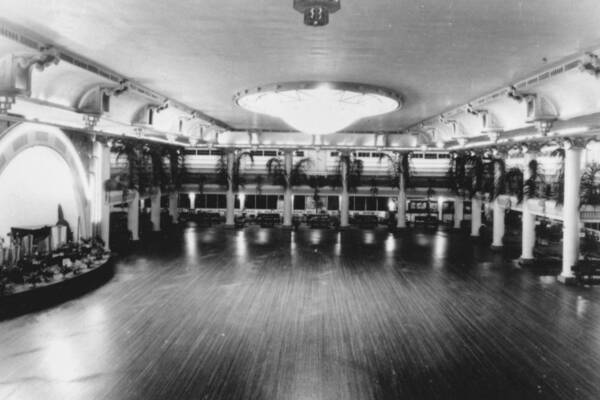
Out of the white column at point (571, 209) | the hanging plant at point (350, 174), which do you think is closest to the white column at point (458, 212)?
the hanging plant at point (350, 174)

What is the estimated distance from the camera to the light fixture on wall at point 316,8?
3.56 m

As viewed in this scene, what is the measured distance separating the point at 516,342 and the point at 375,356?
245 cm

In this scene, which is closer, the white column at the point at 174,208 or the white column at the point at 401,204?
the white column at the point at 401,204

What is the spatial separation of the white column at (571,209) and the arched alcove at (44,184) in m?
13.1

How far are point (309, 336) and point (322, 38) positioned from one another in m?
4.51

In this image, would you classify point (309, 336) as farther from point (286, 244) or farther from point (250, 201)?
point (250, 201)

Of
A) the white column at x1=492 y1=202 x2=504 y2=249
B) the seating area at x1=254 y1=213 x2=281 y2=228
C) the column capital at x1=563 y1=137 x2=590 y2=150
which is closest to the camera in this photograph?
the column capital at x1=563 y1=137 x2=590 y2=150

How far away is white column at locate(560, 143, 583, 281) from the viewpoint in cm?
1151

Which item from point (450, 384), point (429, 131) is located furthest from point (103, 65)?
point (429, 131)

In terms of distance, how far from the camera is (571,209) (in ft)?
38.2

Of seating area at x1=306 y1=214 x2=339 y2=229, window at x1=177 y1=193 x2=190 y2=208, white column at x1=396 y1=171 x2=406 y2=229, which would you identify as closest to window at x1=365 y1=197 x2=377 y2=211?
white column at x1=396 y1=171 x2=406 y2=229

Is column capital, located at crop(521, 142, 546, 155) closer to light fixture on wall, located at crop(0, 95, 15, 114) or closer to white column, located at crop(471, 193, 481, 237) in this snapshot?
white column, located at crop(471, 193, 481, 237)

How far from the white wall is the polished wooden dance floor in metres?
2.36

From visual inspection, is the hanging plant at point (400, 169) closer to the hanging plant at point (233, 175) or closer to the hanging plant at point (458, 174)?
the hanging plant at point (458, 174)
